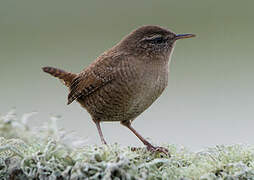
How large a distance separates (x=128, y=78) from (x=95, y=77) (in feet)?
1.07

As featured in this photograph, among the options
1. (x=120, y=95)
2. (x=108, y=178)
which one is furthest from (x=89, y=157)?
(x=120, y=95)

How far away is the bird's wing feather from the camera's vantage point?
3.25 metres

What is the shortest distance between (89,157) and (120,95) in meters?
0.97

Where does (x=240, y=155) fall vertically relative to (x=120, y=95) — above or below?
below

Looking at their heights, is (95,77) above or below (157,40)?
below

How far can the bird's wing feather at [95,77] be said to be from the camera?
3251mm

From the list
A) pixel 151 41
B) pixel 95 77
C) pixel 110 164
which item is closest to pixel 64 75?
pixel 95 77

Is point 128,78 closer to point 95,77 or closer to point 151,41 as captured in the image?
point 95,77

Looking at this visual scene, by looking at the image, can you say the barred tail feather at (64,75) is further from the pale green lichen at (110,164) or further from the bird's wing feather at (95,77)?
the pale green lichen at (110,164)

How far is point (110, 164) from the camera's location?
214cm

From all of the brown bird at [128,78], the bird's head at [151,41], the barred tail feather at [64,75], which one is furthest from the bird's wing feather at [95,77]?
the barred tail feather at [64,75]

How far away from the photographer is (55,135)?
2816 mm

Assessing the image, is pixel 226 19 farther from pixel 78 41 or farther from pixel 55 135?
pixel 55 135

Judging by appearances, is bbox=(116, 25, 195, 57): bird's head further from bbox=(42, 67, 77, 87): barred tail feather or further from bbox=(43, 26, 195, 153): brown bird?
bbox=(42, 67, 77, 87): barred tail feather
